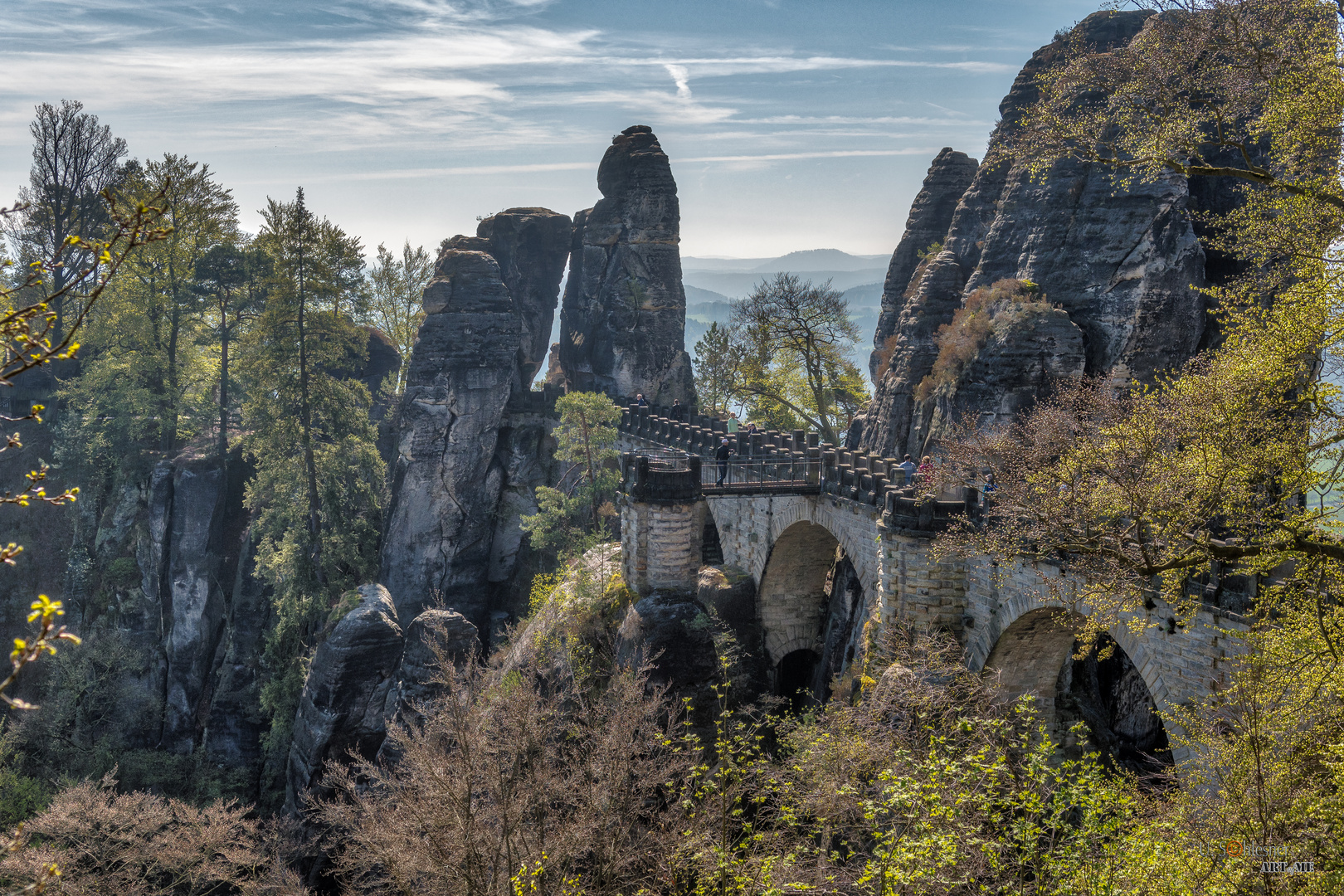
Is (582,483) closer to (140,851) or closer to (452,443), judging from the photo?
(452,443)

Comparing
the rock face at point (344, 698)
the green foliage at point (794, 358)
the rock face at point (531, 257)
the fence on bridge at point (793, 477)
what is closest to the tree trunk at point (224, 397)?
the rock face at point (531, 257)

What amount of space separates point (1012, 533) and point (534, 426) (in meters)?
28.0

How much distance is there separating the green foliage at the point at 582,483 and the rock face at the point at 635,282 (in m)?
9.73

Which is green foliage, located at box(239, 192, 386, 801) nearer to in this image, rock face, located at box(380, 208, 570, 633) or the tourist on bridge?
rock face, located at box(380, 208, 570, 633)

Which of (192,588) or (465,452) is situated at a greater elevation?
(465,452)

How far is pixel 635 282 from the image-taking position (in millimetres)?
42031

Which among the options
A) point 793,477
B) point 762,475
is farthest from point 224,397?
point 793,477

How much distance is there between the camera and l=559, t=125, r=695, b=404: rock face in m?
42.0

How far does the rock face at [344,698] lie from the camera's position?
2520cm

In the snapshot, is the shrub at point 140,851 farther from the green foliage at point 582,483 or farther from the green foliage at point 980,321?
the green foliage at point 980,321

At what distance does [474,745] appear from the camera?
46.1 ft

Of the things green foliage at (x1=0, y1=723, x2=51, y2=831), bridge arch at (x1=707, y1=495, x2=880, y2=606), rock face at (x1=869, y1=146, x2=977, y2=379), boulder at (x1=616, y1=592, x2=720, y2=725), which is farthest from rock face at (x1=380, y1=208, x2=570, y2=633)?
boulder at (x1=616, y1=592, x2=720, y2=725)

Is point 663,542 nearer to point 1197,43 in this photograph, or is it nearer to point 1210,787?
point 1210,787

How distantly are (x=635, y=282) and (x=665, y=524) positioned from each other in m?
22.0
